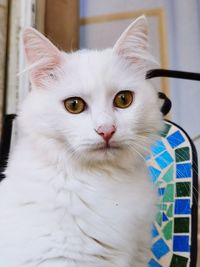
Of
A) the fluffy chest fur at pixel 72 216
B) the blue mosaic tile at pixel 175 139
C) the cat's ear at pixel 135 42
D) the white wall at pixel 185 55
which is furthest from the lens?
the white wall at pixel 185 55

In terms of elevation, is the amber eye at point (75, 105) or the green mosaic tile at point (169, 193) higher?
the amber eye at point (75, 105)

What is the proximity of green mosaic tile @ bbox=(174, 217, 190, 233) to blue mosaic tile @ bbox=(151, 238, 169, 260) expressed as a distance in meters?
0.06

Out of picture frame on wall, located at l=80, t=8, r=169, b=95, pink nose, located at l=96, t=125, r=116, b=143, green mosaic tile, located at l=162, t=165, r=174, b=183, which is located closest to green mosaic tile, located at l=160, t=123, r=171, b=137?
green mosaic tile, located at l=162, t=165, r=174, b=183

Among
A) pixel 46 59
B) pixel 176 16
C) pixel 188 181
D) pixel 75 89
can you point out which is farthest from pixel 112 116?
pixel 176 16

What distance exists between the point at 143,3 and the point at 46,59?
3.81 ft

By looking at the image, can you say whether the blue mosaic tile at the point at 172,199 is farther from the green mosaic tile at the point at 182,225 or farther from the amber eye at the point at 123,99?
the amber eye at the point at 123,99

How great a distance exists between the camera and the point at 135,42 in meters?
0.77

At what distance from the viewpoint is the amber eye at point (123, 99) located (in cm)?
70

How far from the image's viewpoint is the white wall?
161 cm

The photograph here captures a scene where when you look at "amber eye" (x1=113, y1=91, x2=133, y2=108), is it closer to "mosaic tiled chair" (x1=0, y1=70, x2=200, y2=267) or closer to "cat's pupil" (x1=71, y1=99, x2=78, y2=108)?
"cat's pupil" (x1=71, y1=99, x2=78, y2=108)

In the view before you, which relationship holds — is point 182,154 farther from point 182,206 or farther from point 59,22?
point 59,22

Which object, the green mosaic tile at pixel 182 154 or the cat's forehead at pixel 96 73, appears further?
the green mosaic tile at pixel 182 154

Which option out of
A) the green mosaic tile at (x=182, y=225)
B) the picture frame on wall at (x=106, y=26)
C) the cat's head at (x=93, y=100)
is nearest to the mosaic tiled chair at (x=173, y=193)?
the green mosaic tile at (x=182, y=225)

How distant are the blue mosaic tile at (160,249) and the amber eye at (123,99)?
467mm
